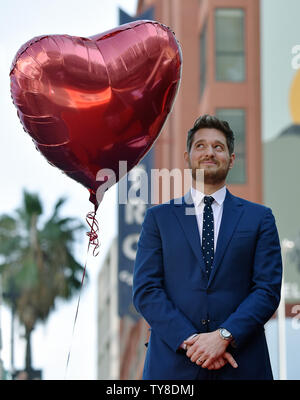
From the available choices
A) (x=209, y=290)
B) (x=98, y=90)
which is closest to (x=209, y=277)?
(x=209, y=290)

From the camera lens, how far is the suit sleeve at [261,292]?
3861mm

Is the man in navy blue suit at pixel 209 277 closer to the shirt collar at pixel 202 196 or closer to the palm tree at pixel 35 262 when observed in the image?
the shirt collar at pixel 202 196

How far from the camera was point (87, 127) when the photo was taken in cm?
467

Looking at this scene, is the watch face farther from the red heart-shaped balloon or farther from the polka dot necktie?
the red heart-shaped balloon

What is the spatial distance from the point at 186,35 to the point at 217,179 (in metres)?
25.6

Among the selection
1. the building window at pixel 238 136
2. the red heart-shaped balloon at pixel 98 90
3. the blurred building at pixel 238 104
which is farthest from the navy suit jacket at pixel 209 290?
the building window at pixel 238 136

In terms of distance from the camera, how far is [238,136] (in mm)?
26984

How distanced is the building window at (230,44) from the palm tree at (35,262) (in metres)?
8.43

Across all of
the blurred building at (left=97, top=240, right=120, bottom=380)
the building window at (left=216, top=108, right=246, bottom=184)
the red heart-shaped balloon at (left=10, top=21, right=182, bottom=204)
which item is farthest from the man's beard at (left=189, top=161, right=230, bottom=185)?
the blurred building at (left=97, top=240, right=120, bottom=380)

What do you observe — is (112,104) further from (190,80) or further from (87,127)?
(190,80)

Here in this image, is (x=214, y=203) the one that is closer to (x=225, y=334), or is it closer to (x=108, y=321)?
(x=225, y=334)

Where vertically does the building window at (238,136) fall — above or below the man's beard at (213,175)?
above

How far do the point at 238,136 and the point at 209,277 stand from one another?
2321cm

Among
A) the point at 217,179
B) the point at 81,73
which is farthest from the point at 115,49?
the point at 217,179
